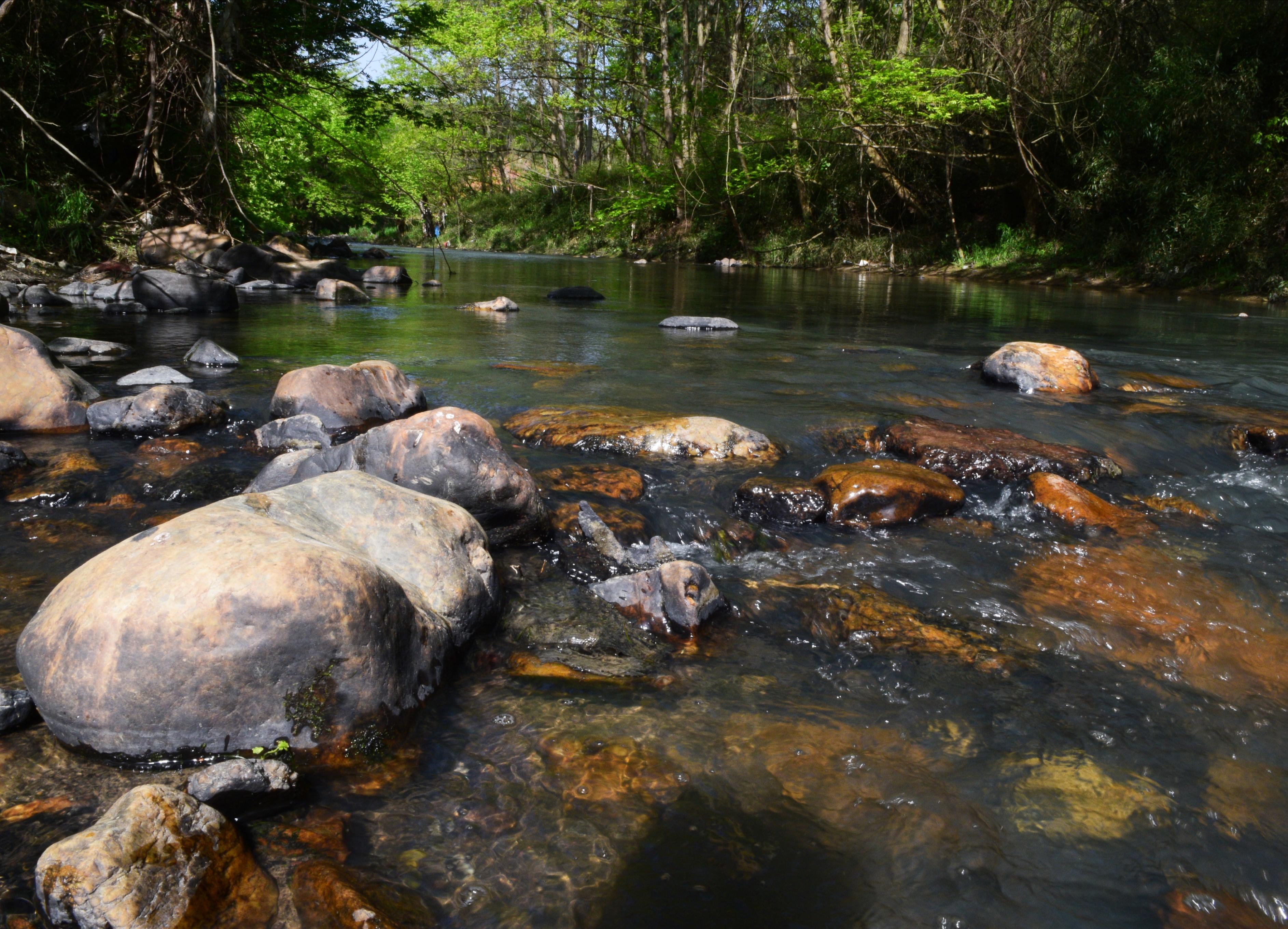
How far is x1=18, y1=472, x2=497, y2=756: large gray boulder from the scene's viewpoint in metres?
2.28

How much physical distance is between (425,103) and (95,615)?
61.5 feet

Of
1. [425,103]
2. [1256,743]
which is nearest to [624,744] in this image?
[1256,743]

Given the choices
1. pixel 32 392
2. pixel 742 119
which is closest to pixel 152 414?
pixel 32 392

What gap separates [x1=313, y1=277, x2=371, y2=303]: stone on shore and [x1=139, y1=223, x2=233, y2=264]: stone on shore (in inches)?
131

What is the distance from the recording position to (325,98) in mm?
23781

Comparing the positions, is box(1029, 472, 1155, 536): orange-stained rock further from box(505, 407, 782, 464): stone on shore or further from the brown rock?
the brown rock

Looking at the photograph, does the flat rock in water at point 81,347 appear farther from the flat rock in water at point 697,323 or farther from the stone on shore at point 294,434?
the flat rock in water at point 697,323

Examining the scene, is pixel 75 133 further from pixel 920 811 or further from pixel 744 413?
pixel 920 811

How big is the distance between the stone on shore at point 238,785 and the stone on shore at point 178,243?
15.5 metres

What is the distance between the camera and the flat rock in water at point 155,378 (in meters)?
6.50

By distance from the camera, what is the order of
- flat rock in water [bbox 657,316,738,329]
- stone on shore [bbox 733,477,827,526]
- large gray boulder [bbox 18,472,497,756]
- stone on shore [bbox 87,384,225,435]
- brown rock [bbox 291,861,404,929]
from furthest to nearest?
flat rock in water [bbox 657,316,738,329]
stone on shore [bbox 87,384,225,435]
stone on shore [bbox 733,477,827,526]
large gray boulder [bbox 18,472,497,756]
brown rock [bbox 291,861,404,929]

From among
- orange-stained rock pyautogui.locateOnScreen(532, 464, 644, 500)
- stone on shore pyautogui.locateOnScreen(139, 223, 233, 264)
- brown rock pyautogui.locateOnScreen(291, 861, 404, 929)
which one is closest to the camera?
brown rock pyautogui.locateOnScreen(291, 861, 404, 929)

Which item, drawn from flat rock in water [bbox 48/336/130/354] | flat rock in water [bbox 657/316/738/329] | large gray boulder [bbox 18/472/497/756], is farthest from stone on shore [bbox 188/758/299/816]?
flat rock in water [bbox 657/316/738/329]

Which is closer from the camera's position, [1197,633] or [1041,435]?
[1197,633]
